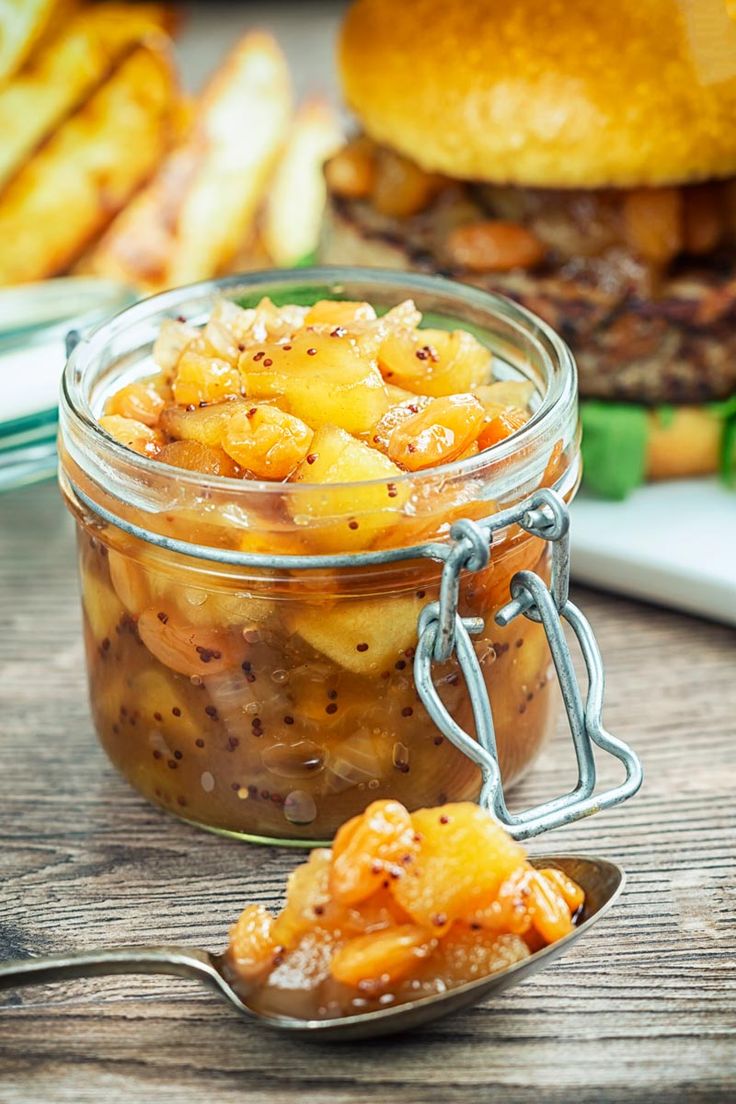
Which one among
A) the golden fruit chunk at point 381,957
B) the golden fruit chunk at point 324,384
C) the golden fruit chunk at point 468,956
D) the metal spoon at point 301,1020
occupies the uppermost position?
the golden fruit chunk at point 324,384

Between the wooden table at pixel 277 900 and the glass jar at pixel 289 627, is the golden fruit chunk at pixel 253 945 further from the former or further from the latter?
the glass jar at pixel 289 627

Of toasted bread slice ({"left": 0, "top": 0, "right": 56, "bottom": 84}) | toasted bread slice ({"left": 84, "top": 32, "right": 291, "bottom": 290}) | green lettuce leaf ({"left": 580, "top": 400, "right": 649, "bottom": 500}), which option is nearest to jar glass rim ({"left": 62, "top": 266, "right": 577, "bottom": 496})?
green lettuce leaf ({"left": 580, "top": 400, "right": 649, "bottom": 500})

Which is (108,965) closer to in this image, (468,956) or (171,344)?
(468,956)

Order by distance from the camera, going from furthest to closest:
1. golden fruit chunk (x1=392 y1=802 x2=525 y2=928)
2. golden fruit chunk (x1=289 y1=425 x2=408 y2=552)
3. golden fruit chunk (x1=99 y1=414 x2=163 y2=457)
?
golden fruit chunk (x1=99 y1=414 x2=163 y2=457) → golden fruit chunk (x1=289 y1=425 x2=408 y2=552) → golden fruit chunk (x1=392 y1=802 x2=525 y2=928)

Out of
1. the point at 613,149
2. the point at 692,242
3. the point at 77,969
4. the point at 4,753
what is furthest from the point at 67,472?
the point at 692,242

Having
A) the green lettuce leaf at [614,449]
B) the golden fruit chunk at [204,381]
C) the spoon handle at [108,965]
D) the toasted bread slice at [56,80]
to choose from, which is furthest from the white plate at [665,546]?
the toasted bread slice at [56,80]

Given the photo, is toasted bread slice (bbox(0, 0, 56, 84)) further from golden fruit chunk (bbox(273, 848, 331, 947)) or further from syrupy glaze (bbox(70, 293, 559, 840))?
golden fruit chunk (bbox(273, 848, 331, 947))

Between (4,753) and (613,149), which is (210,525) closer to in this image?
(4,753)
